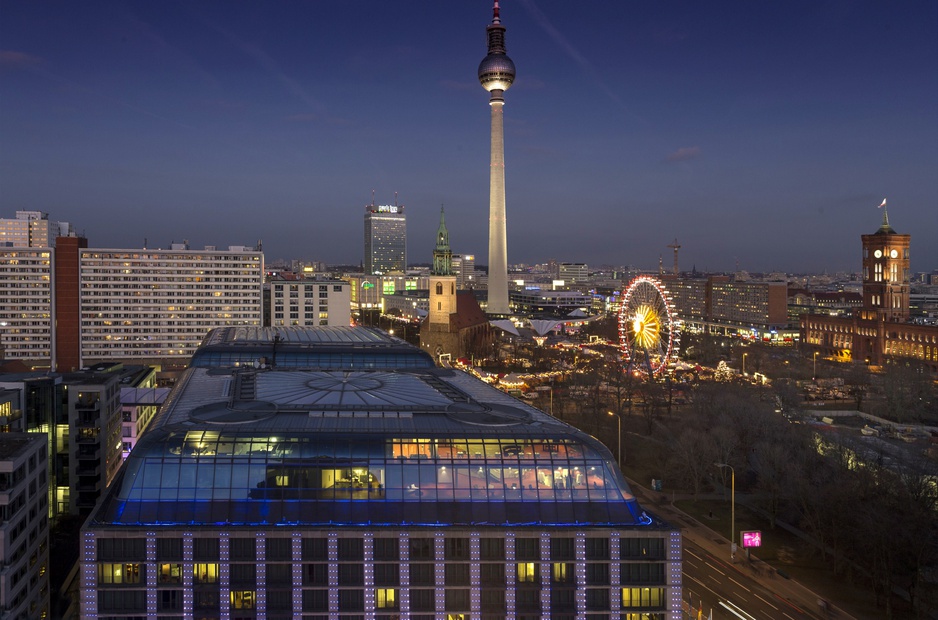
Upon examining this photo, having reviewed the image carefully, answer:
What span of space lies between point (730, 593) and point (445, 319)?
314 ft

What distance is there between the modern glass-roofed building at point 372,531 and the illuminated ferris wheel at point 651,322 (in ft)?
206

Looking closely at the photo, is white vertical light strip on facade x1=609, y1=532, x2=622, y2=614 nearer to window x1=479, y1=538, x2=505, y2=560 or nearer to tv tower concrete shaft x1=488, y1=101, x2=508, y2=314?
window x1=479, y1=538, x2=505, y2=560

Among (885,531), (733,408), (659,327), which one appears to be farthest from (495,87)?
(885,531)

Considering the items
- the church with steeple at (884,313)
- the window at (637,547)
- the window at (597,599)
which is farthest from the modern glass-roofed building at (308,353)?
the church with steeple at (884,313)

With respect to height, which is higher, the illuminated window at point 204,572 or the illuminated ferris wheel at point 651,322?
the illuminated ferris wheel at point 651,322

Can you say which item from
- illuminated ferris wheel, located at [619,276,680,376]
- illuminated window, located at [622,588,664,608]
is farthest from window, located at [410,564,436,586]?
illuminated ferris wheel, located at [619,276,680,376]

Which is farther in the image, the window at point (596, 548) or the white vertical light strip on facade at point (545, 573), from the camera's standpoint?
the window at point (596, 548)

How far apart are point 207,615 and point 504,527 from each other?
37.0 ft

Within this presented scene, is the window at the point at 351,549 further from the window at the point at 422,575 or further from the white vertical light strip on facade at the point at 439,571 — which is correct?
the white vertical light strip on facade at the point at 439,571

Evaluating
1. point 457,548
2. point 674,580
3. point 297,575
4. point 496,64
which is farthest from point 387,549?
point 496,64

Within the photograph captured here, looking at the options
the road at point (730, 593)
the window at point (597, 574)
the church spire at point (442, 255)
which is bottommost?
the road at point (730, 593)

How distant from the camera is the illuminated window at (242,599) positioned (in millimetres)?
28500

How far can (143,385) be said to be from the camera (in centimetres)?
7456

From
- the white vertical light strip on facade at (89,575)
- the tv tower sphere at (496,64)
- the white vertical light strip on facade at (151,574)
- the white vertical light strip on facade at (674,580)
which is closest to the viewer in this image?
the white vertical light strip on facade at (89,575)
